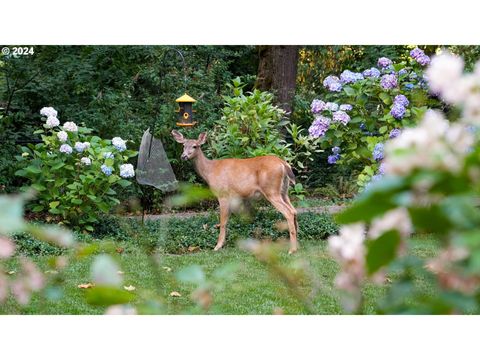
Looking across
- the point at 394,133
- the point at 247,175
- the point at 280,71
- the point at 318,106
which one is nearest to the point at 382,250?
the point at 394,133

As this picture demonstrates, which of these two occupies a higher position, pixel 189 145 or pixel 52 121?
pixel 52 121

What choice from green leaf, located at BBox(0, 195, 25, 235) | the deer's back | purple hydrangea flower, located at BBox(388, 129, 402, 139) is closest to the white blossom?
green leaf, located at BBox(0, 195, 25, 235)

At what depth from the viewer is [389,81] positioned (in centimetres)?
584

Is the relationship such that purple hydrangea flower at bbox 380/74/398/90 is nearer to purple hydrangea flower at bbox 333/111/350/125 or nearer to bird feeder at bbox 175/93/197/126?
purple hydrangea flower at bbox 333/111/350/125

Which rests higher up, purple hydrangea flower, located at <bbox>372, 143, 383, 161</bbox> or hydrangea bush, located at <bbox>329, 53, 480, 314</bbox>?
hydrangea bush, located at <bbox>329, 53, 480, 314</bbox>

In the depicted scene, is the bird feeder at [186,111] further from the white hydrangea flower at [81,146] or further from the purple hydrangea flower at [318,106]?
the purple hydrangea flower at [318,106]

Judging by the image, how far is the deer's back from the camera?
6.05m

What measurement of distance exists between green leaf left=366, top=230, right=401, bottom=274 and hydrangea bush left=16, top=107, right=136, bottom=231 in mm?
5631

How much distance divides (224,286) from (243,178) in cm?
173

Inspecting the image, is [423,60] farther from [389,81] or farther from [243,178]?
[243,178]

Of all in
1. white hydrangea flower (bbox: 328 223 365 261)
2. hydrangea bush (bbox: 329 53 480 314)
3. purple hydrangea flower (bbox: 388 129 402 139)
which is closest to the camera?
hydrangea bush (bbox: 329 53 480 314)

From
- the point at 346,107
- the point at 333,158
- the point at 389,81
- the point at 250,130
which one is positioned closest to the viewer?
the point at 389,81
